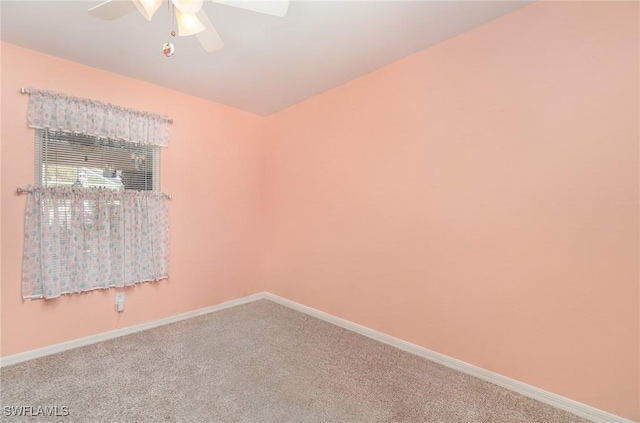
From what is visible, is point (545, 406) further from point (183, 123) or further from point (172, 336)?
point (183, 123)

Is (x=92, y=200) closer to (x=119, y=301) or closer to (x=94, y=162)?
(x=94, y=162)

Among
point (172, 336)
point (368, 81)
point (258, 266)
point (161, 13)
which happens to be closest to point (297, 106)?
point (368, 81)

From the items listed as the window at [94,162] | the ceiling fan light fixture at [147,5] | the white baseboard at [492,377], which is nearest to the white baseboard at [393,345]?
the white baseboard at [492,377]

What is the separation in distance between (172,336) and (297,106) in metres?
2.66

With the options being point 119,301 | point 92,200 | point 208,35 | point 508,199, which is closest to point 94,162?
point 92,200

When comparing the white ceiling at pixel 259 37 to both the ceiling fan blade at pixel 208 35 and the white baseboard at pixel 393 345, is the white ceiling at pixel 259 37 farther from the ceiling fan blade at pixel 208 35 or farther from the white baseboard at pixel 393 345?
the white baseboard at pixel 393 345

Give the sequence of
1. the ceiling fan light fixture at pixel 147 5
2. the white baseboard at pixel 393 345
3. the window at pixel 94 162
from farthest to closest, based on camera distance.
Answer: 1. the window at pixel 94 162
2. the white baseboard at pixel 393 345
3. the ceiling fan light fixture at pixel 147 5

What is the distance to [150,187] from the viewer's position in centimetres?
272

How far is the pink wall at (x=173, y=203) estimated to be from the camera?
2.04m

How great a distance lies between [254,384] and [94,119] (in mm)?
2489

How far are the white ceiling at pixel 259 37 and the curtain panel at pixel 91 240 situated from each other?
1.09 meters

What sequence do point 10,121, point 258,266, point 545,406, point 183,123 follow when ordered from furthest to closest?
point 258,266 → point 183,123 → point 10,121 → point 545,406

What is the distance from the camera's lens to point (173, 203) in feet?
9.32

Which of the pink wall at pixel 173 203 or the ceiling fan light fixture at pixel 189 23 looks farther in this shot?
the pink wall at pixel 173 203
